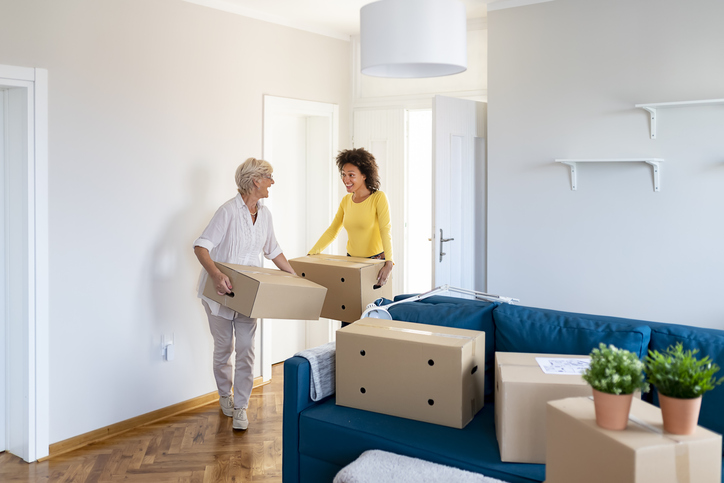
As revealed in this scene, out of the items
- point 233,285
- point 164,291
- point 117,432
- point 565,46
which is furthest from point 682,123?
point 117,432

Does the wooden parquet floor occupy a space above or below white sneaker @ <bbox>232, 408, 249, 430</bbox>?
below

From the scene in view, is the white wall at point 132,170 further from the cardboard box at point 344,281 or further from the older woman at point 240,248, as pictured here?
the cardboard box at point 344,281

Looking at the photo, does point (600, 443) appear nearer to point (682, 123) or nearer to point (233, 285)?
point (233, 285)

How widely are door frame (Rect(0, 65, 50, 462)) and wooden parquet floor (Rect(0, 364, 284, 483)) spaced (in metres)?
0.20

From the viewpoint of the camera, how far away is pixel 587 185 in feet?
12.3

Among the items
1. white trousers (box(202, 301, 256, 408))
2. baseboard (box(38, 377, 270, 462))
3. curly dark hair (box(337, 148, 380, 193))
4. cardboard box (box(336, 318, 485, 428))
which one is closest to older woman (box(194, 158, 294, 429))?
white trousers (box(202, 301, 256, 408))

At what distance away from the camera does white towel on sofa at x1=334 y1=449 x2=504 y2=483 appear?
1.79 meters

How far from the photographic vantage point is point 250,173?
3367 millimetres

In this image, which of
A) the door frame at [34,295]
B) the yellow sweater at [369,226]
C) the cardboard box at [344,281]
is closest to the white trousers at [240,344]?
the cardboard box at [344,281]

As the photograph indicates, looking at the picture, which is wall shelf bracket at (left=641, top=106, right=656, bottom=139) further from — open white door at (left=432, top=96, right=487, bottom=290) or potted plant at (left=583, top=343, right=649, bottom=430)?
potted plant at (left=583, top=343, right=649, bottom=430)

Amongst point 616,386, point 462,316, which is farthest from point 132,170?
point 616,386

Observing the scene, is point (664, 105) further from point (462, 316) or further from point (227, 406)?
point (227, 406)

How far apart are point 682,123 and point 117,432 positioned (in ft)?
11.9

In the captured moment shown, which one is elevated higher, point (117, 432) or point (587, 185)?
point (587, 185)
